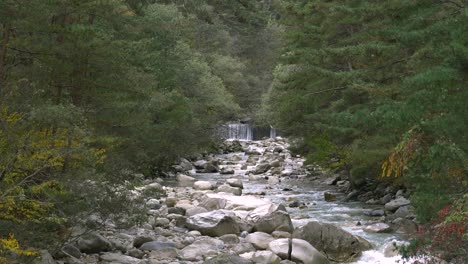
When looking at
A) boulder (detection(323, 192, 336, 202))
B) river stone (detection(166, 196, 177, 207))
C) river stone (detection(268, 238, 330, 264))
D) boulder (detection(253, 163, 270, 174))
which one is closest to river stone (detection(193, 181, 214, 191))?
river stone (detection(166, 196, 177, 207))

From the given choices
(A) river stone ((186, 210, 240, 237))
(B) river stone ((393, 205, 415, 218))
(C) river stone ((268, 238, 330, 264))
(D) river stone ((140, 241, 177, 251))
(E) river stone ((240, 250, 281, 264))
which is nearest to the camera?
(E) river stone ((240, 250, 281, 264))

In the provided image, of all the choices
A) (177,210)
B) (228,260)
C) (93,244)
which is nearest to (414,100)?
(228,260)

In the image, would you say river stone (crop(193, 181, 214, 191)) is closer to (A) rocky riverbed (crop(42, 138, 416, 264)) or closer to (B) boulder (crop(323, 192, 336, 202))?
(A) rocky riverbed (crop(42, 138, 416, 264))

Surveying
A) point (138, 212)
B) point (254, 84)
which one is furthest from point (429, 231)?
point (254, 84)

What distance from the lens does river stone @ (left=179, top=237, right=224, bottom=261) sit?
33.2 ft

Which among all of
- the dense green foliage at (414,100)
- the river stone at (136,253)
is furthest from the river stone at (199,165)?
the river stone at (136,253)

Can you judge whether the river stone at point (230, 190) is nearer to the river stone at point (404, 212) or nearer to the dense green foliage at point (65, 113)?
the dense green foliage at point (65, 113)

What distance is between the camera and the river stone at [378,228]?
1266 centimetres

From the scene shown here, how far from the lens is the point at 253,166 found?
28766mm

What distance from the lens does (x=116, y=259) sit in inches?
367

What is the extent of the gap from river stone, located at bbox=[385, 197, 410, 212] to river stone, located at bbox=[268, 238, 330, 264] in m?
5.35

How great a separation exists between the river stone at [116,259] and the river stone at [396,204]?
815 cm

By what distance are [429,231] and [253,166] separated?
21098mm

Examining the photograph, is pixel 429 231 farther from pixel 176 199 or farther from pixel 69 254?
pixel 176 199
